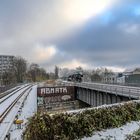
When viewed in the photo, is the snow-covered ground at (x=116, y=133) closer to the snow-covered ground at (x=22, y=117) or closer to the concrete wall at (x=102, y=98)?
the snow-covered ground at (x=22, y=117)

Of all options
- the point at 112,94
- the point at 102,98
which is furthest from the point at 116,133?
the point at 102,98

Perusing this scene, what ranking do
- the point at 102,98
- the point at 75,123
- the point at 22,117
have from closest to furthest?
the point at 75,123
the point at 22,117
the point at 102,98

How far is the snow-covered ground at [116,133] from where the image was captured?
11.3 metres

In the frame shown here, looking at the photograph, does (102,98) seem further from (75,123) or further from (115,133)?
(75,123)

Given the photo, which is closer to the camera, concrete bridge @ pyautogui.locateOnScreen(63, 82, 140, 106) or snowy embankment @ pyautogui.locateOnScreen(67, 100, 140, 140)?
snowy embankment @ pyautogui.locateOnScreen(67, 100, 140, 140)

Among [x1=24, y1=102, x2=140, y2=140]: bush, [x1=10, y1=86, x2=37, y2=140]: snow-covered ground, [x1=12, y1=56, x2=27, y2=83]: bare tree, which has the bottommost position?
[x1=10, y1=86, x2=37, y2=140]: snow-covered ground

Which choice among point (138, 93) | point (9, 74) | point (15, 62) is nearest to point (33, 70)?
point (15, 62)

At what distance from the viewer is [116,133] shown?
1202cm

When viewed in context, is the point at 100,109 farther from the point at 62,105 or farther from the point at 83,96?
the point at 62,105

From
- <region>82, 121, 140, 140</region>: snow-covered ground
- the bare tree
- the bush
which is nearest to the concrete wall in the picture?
<region>82, 121, 140, 140</region>: snow-covered ground

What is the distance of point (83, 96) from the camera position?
64375 millimetres

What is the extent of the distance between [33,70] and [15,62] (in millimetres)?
31629

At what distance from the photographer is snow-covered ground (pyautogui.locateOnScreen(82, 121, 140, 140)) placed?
11.3 m

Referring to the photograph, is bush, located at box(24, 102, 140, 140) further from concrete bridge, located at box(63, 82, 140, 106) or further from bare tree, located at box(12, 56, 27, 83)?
bare tree, located at box(12, 56, 27, 83)
